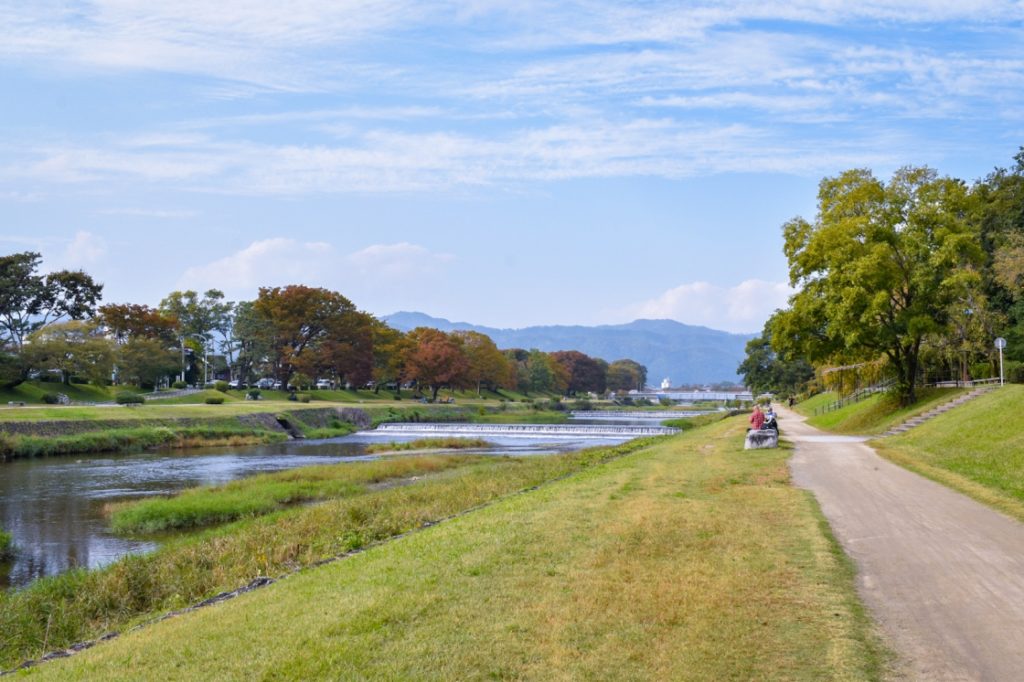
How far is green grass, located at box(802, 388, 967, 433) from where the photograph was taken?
3412 centimetres

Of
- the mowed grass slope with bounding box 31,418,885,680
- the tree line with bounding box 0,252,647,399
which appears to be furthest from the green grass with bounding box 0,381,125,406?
the mowed grass slope with bounding box 31,418,885,680

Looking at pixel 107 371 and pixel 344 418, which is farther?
pixel 344 418

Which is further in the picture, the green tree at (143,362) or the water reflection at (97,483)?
the green tree at (143,362)

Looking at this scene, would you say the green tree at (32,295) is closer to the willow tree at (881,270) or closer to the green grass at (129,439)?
the green grass at (129,439)

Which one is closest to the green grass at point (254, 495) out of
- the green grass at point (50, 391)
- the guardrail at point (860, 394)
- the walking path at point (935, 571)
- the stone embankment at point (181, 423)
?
the walking path at point (935, 571)

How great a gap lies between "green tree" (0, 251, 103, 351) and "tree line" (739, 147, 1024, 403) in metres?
58.5

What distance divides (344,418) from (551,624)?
61.5 meters

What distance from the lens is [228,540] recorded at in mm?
15133

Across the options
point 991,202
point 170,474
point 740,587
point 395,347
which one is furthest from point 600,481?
point 395,347

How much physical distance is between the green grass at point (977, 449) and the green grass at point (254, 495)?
607 inches

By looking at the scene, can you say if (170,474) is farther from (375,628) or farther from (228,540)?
(375,628)

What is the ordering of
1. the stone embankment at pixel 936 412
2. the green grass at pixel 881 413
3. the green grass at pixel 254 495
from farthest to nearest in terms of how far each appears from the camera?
the green grass at pixel 881 413
the stone embankment at pixel 936 412
the green grass at pixel 254 495

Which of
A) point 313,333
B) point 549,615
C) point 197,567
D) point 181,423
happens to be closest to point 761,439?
point 197,567

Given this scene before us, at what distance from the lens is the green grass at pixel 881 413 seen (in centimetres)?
3412
